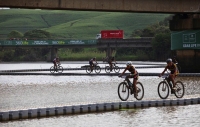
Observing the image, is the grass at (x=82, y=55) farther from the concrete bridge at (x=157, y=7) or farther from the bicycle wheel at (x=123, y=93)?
the bicycle wheel at (x=123, y=93)

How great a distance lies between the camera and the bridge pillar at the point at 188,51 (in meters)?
53.5

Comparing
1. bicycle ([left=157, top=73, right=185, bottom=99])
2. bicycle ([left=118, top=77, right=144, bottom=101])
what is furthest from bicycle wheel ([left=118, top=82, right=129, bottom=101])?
bicycle ([left=157, top=73, right=185, bottom=99])

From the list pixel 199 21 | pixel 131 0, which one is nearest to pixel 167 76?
pixel 131 0

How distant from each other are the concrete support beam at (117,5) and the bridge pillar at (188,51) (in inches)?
60.7

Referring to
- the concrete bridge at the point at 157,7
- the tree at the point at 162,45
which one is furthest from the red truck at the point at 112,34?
the concrete bridge at the point at 157,7

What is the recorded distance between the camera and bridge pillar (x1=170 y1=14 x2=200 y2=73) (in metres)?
53.5

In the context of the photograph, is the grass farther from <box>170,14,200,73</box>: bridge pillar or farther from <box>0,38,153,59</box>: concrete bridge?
<box>170,14,200,73</box>: bridge pillar

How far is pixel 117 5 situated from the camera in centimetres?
4853

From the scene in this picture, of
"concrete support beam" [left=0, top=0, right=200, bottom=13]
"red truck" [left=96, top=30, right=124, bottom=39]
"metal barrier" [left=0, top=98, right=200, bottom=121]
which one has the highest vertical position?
"red truck" [left=96, top=30, right=124, bottom=39]

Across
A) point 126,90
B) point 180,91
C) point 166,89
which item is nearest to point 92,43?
point 180,91

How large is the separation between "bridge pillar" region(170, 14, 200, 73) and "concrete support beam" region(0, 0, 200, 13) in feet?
5.06

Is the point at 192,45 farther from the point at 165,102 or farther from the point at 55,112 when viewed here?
the point at 55,112

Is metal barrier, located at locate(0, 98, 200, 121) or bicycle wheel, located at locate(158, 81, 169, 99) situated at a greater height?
bicycle wheel, located at locate(158, 81, 169, 99)

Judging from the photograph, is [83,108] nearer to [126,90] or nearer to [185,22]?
[126,90]
